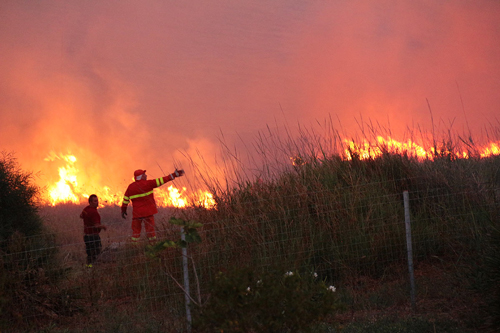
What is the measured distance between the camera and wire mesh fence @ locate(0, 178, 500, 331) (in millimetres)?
6195

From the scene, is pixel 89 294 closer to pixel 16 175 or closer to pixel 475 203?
pixel 16 175

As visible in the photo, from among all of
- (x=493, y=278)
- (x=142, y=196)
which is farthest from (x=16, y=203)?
(x=493, y=278)

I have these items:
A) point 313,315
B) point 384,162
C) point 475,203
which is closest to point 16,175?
point 313,315

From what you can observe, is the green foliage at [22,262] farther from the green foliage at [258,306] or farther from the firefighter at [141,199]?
the firefighter at [141,199]

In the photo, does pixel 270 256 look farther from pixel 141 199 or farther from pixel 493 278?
pixel 141 199

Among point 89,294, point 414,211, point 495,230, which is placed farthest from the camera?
point 414,211

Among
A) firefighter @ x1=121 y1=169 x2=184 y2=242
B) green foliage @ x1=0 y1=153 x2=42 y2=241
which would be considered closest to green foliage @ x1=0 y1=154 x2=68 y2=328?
green foliage @ x1=0 y1=153 x2=42 y2=241

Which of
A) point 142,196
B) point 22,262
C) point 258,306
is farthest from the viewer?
point 142,196

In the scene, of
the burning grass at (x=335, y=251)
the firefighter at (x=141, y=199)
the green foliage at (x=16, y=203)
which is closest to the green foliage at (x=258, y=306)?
the burning grass at (x=335, y=251)

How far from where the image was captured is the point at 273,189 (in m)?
8.03

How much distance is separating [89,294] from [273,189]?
3.42 m

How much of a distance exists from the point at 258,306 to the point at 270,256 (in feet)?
10.7

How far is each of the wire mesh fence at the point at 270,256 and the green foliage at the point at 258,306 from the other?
217cm

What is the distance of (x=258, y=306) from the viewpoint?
137 inches
